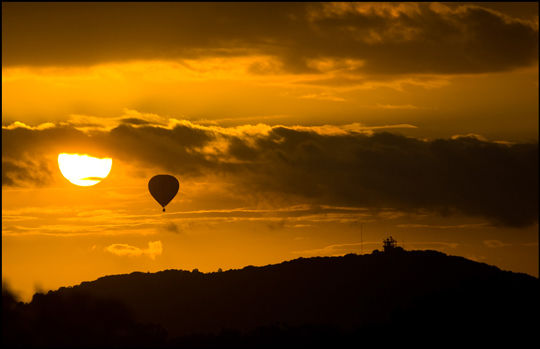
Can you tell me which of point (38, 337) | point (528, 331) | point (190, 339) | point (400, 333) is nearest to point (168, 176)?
point (190, 339)

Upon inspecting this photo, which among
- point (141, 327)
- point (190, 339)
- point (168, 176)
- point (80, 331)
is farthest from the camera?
point (168, 176)

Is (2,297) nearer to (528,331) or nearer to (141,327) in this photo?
(141,327)

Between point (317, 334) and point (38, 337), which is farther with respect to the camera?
point (317, 334)

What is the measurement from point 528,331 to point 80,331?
99.4m

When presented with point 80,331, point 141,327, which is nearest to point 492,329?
point 141,327

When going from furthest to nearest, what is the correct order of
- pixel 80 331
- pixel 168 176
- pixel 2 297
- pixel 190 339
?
pixel 168 176
pixel 190 339
pixel 80 331
pixel 2 297

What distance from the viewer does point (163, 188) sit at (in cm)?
16138

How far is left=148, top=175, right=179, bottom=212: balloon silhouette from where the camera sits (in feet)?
526

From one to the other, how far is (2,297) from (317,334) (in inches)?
2166

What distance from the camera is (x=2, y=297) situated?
10688 cm

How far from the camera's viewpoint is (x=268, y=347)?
138 m

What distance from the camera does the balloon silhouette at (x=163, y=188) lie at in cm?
16025

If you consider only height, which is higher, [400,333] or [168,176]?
[168,176]

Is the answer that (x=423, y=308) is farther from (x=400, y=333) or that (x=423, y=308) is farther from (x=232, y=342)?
(x=232, y=342)
